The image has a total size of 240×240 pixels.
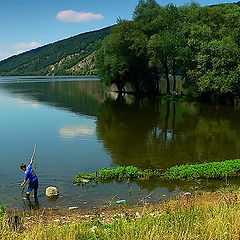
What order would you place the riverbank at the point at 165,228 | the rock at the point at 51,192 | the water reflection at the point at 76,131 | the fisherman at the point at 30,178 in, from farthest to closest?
the water reflection at the point at 76,131 < the rock at the point at 51,192 < the fisherman at the point at 30,178 < the riverbank at the point at 165,228

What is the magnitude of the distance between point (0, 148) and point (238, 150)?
19.4 metres

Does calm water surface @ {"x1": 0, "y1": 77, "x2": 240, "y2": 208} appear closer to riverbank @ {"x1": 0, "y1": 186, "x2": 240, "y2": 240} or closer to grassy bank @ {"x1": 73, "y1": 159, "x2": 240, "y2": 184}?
grassy bank @ {"x1": 73, "y1": 159, "x2": 240, "y2": 184}

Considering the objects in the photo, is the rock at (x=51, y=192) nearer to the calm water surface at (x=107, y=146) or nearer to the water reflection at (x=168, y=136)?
the calm water surface at (x=107, y=146)

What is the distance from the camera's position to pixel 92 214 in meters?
12.9

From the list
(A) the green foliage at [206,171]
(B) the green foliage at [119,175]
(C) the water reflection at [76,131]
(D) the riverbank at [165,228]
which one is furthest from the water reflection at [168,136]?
(D) the riverbank at [165,228]

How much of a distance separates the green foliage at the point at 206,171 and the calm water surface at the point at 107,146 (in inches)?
28.3

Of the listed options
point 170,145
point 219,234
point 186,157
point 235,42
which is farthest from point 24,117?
point 219,234

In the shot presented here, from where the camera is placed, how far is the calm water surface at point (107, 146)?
1594cm

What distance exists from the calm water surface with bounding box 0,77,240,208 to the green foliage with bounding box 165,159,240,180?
72cm

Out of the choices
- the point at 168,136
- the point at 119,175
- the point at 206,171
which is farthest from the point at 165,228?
the point at 168,136

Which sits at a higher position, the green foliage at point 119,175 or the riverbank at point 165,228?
the riverbank at point 165,228

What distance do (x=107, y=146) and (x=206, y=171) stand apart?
10378 millimetres

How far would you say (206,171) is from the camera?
17.6 metres

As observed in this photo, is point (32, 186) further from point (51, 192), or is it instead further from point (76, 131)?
point (76, 131)
